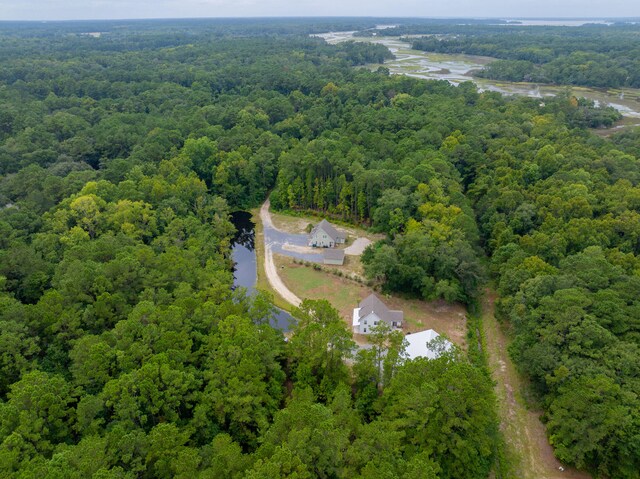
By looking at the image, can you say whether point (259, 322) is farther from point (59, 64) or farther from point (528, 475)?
point (59, 64)

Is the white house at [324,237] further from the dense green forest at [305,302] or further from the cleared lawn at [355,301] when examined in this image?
the dense green forest at [305,302]

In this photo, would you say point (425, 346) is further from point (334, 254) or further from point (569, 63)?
point (569, 63)

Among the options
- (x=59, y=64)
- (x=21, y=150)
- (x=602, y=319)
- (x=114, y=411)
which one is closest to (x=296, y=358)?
(x=114, y=411)

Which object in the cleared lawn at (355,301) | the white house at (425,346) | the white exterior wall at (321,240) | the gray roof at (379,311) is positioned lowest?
the cleared lawn at (355,301)

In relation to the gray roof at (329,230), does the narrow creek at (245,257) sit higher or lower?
lower

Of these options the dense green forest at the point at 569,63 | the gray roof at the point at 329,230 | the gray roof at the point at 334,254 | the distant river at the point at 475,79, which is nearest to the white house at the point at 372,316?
the gray roof at the point at 334,254

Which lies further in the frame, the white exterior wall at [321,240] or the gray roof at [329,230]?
the gray roof at [329,230]

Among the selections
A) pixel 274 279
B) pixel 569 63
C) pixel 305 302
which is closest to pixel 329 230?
pixel 274 279
